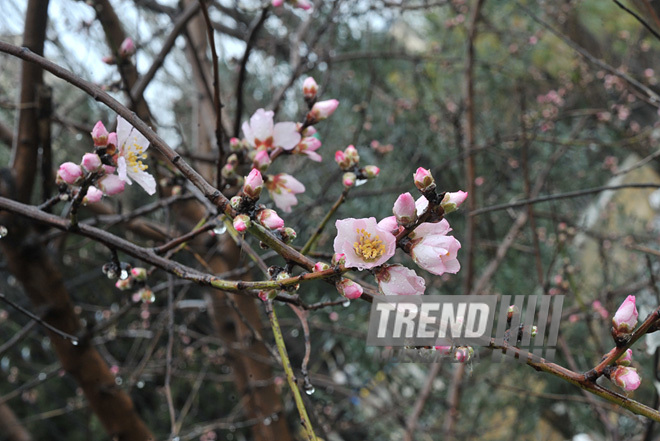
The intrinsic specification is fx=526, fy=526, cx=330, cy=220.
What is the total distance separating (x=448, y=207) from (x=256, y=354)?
5.50 ft

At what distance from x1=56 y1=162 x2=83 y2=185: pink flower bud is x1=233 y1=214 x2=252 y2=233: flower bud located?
0.33 m

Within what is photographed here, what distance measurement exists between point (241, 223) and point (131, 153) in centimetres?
40

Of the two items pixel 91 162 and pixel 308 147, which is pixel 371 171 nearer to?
pixel 308 147

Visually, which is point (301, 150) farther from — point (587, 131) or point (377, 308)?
point (587, 131)

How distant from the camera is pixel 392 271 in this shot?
66 cm

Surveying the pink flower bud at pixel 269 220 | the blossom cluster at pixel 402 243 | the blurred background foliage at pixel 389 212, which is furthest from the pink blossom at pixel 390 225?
the blurred background foliage at pixel 389 212

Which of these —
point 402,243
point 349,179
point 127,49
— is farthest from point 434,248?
point 127,49

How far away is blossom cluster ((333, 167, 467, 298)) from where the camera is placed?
0.62 meters

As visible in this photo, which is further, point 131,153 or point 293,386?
point 131,153

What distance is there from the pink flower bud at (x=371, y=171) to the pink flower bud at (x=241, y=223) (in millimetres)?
385

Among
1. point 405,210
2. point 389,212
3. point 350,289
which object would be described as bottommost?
point 350,289

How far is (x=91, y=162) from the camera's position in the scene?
0.75 metres

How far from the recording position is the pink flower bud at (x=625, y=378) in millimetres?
617

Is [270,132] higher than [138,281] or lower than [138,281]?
higher
